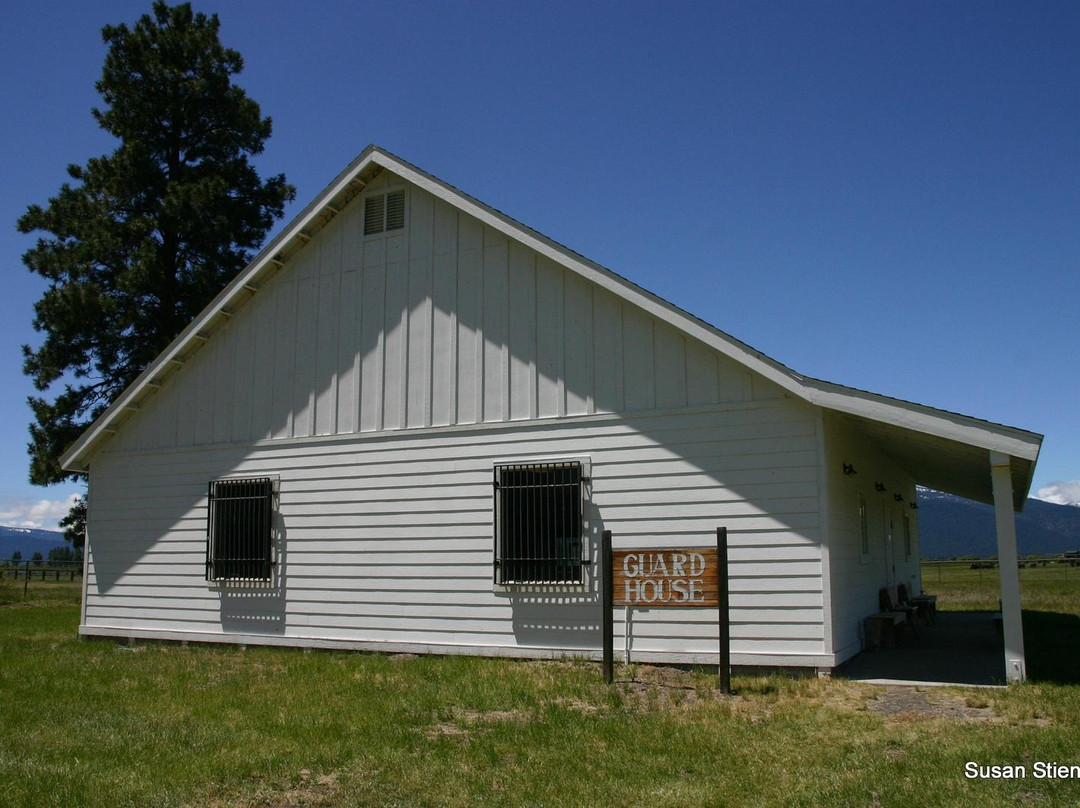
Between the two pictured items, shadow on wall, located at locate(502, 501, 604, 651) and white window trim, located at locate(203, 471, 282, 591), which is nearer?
shadow on wall, located at locate(502, 501, 604, 651)

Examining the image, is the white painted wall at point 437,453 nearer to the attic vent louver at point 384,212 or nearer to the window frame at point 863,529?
the attic vent louver at point 384,212

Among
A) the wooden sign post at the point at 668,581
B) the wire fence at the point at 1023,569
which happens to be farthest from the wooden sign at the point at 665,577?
the wire fence at the point at 1023,569

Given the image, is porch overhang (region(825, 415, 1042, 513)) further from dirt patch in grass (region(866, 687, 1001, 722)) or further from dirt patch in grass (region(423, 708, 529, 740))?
dirt patch in grass (region(423, 708, 529, 740))

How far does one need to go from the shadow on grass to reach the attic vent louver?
940cm

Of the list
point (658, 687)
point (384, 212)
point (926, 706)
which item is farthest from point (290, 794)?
point (384, 212)

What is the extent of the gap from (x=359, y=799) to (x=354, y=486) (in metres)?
7.04

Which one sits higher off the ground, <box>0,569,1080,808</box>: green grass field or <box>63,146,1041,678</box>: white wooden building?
<box>63,146,1041,678</box>: white wooden building

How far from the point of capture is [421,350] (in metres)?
12.5

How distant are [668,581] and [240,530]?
272 inches

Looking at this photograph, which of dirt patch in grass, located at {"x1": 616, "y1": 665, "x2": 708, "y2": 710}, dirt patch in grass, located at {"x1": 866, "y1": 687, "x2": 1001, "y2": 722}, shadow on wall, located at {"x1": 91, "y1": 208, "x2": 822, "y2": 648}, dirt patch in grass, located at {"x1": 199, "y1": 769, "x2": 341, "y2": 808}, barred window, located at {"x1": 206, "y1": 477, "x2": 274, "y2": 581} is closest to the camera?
dirt patch in grass, located at {"x1": 199, "y1": 769, "x2": 341, "y2": 808}

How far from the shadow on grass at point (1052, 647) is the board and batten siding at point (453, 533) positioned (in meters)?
2.32

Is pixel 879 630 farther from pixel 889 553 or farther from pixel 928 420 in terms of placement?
pixel 928 420

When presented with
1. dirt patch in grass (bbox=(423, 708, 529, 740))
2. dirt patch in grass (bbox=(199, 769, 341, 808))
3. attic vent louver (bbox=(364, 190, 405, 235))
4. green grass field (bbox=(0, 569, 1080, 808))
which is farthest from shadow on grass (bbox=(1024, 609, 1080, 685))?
attic vent louver (bbox=(364, 190, 405, 235))

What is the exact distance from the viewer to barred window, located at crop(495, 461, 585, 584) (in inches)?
440
